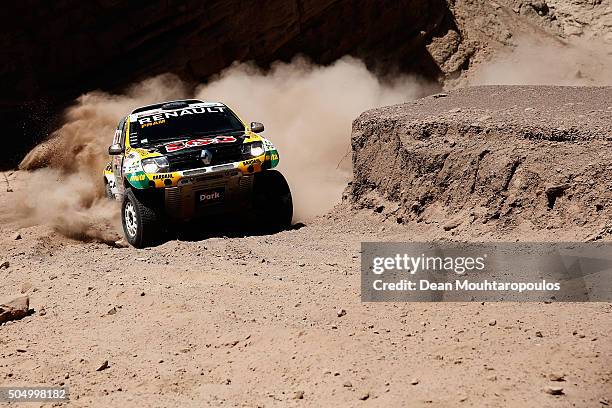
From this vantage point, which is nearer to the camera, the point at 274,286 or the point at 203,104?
the point at 274,286

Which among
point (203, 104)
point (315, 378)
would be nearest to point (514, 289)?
point (315, 378)

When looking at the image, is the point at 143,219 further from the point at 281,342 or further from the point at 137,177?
the point at 281,342

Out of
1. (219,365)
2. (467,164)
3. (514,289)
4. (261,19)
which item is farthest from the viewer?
(261,19)

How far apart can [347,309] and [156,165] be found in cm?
408

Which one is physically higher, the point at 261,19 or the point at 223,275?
the point at 261,19

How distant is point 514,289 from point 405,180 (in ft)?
11.9

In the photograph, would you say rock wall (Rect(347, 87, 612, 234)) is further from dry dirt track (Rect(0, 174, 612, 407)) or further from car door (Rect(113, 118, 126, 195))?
car door (Rect(113, 118, 126, 195))

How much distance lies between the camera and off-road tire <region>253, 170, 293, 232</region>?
38.2ft

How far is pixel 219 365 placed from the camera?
6988mm

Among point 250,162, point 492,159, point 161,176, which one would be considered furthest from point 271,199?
point 492,159

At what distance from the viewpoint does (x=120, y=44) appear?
1945cm

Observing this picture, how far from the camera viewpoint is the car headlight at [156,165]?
1095 centimetres

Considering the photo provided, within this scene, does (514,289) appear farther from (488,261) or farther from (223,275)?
(223,275)

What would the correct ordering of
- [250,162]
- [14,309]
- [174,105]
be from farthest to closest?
[174,105] → [250,162] → [14,309]
